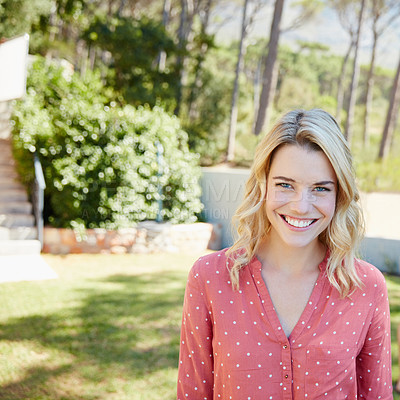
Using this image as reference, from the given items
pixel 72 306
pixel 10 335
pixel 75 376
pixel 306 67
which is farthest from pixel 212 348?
pixel 306 67

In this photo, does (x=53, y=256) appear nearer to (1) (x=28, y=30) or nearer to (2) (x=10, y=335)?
(2) (x=10, y=335)

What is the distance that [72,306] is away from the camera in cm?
475

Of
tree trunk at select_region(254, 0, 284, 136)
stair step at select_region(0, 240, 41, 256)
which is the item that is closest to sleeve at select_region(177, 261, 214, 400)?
stair step at select_region(0, 240, 41, 256)

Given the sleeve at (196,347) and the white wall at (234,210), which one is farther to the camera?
the white wall at (234,210)

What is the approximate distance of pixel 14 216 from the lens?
24.0ft

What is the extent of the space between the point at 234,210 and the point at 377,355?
20.8 feet

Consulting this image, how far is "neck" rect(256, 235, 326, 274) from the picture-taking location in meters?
1.44

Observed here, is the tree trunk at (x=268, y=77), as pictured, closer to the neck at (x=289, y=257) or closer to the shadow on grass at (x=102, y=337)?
the shadow on grass at (x=102, y=337)

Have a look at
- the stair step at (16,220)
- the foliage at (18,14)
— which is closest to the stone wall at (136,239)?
the stair step at (16,220)

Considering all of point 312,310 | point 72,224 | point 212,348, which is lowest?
point 72,224

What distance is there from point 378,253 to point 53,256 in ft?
14.7

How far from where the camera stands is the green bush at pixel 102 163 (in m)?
7.16

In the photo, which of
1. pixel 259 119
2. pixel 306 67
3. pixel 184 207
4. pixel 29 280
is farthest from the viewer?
pixel 306 67

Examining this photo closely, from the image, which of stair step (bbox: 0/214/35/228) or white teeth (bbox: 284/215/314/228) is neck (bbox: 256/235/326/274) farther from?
stair step (bbox: 0/214/35/228)
